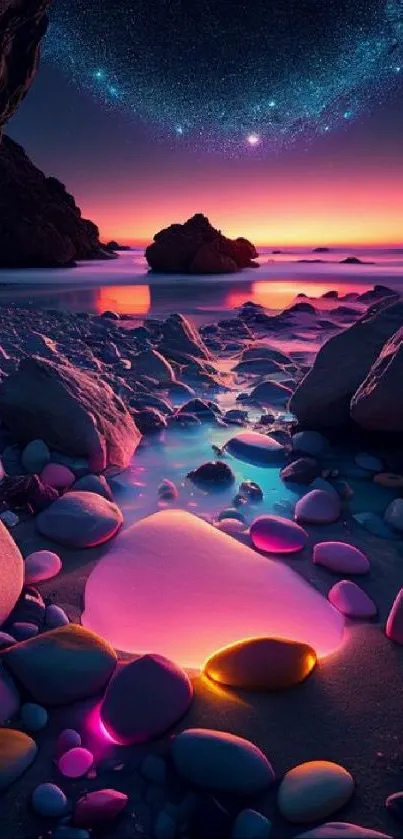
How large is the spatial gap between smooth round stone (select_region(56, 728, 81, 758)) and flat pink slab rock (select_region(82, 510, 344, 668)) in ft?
0.93

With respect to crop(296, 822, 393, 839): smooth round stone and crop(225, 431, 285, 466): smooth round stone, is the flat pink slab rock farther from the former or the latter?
crop(225, 431, 285, 466): smooth round stone

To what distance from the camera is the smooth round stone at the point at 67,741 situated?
3.54 feet

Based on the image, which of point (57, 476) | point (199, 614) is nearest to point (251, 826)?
point (199, 614)

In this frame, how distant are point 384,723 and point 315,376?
207 cm

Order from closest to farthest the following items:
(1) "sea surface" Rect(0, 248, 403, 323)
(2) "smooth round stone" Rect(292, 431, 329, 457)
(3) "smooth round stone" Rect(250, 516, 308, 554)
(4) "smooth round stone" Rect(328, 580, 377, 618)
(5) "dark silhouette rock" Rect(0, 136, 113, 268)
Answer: (4) "smooth round stone" Rect(328, 580, 377, 618)
(3) "smooth round stone" Rect(250, 516, 308, 554)
(2) "smooth round stone" Rect(292, 431, 329, 457)
(1) "sea surface" Rect(0, 248, 403, 323)
(5) "dark silhouette rock" Rect(0, 136, 113, 268)

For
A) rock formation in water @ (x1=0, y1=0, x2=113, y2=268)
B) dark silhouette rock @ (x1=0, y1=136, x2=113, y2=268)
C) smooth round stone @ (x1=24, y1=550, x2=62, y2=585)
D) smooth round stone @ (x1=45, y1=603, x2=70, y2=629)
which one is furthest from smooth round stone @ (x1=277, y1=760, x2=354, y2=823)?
dark silhouette rock @ (x1=0, y1=136, x2=113, y2=268)

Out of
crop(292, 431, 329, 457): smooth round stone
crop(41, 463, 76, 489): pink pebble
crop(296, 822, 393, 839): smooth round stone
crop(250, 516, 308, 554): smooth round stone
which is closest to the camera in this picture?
crop(296, 822, 393, 839): smooth round stone

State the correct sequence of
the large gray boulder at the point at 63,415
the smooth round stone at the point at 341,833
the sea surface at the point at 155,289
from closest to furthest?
the smooth round stone at the point at 341,833 → the large gray boulder at the point at 63,415 → the sea surface at the point at 155,289

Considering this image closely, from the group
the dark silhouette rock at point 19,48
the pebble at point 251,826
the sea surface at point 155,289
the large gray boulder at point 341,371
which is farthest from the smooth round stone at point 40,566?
the sea surface at point 155,289

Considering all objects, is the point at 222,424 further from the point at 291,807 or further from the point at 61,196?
the point at 61,196

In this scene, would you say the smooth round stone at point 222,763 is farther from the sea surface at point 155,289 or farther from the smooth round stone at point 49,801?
the sea surface at point 155,289

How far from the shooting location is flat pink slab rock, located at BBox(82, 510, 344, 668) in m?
1.42

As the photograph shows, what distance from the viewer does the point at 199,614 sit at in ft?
4.96

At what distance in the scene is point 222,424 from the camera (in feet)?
10.7
